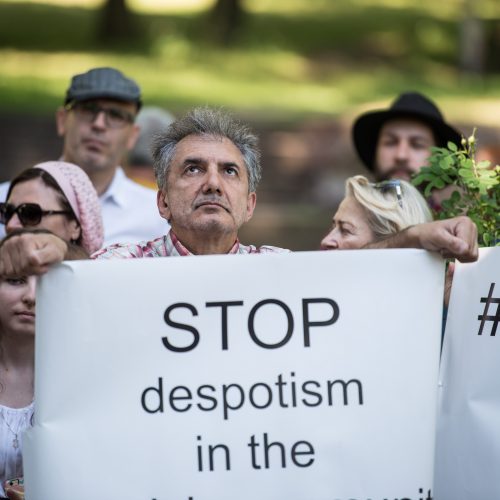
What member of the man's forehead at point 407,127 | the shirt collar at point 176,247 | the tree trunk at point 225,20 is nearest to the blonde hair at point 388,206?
the shirt collar at point 176,247

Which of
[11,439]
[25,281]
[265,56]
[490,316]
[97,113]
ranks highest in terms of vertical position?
[265,56]

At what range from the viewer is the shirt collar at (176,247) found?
4.30 meters

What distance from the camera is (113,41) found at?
23969 mm

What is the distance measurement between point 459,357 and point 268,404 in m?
0.74

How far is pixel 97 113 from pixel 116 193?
1.41ft

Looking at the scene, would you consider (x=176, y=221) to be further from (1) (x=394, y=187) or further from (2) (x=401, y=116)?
(2) (x=401, y=116)

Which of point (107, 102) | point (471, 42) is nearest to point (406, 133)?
point (107, 102)

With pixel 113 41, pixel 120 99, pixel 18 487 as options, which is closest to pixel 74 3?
pixel 113 41

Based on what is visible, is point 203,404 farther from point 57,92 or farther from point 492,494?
point 57,92

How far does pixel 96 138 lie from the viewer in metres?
6.59

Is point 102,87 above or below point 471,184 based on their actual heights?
above

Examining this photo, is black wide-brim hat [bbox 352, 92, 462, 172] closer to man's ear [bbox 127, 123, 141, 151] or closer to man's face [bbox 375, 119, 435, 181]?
man's face [bbox 375, 119, 435, 181]

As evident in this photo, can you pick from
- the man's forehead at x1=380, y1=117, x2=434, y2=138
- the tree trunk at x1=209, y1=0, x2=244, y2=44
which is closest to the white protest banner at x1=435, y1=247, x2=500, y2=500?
the man's forehead at x1=380, y1=117, x2=434, y2=138

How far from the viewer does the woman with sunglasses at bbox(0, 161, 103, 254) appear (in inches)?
196
